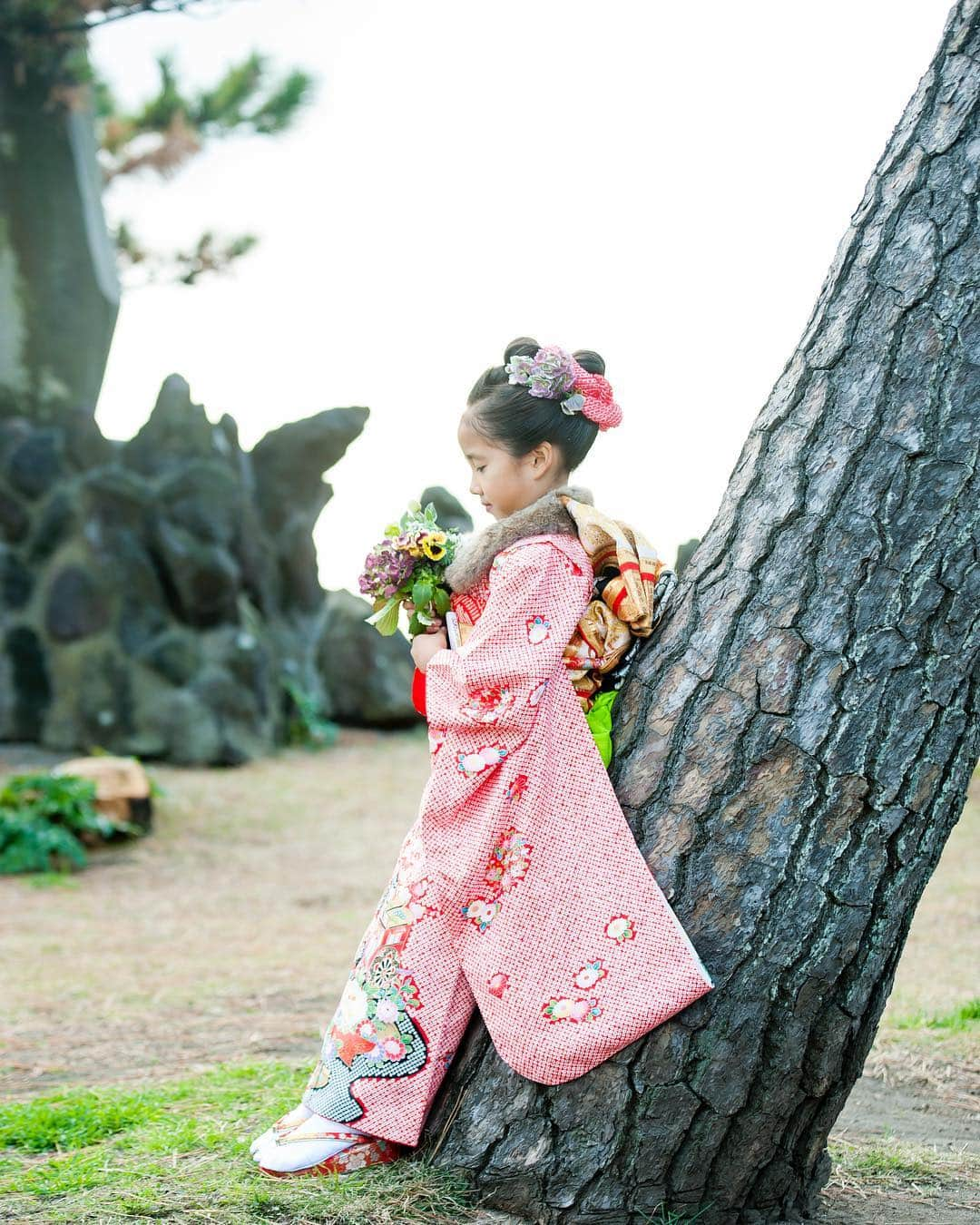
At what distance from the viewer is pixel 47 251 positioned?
1053 cm

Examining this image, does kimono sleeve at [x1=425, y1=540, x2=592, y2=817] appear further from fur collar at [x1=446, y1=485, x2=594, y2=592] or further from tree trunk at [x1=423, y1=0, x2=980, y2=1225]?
tree trunk at [x1=423, y1=0, x2=980, y2=1225]

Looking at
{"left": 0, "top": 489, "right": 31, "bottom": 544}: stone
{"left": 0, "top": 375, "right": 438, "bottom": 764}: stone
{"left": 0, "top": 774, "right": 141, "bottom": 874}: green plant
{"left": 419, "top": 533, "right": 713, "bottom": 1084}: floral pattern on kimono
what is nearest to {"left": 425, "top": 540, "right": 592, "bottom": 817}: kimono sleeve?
{"left": 419, "top": 533, "right": 713, "bottom": 1084}: floral pattern on kimono

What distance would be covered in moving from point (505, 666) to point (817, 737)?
549 millimetres

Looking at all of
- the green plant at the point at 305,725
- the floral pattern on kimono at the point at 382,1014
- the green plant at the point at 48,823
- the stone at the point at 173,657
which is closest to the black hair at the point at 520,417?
the floral pattern on kimono at the point at 382,1014

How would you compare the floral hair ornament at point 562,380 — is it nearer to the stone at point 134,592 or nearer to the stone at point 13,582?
the stone at point 134,592

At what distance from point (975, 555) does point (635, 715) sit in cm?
63

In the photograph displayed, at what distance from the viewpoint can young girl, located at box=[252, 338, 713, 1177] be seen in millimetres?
2146

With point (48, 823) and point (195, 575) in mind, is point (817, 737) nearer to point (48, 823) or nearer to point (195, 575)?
point (48, 823)

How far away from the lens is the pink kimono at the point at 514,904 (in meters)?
2.14

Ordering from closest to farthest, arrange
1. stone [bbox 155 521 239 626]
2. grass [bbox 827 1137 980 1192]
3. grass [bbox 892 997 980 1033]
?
grass [bbox 827 1137 980 1192] → grass [bbox 892 997 980 1033] → stone [bbox 155 521 239 626]

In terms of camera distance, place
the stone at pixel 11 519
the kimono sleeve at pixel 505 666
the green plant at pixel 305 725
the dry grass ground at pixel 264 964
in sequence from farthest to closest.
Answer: the green plant at pixel 305 725 → the stone at pixel 11 519 → the dry grass ground at pixel 264 964 → the kimono sleeve at pixel 505 666

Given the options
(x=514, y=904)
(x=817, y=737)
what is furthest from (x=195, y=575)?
(x=817, y=737)

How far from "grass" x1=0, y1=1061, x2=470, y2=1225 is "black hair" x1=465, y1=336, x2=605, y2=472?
1368 mm

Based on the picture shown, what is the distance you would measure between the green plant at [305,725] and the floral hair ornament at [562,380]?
8.69 metres
